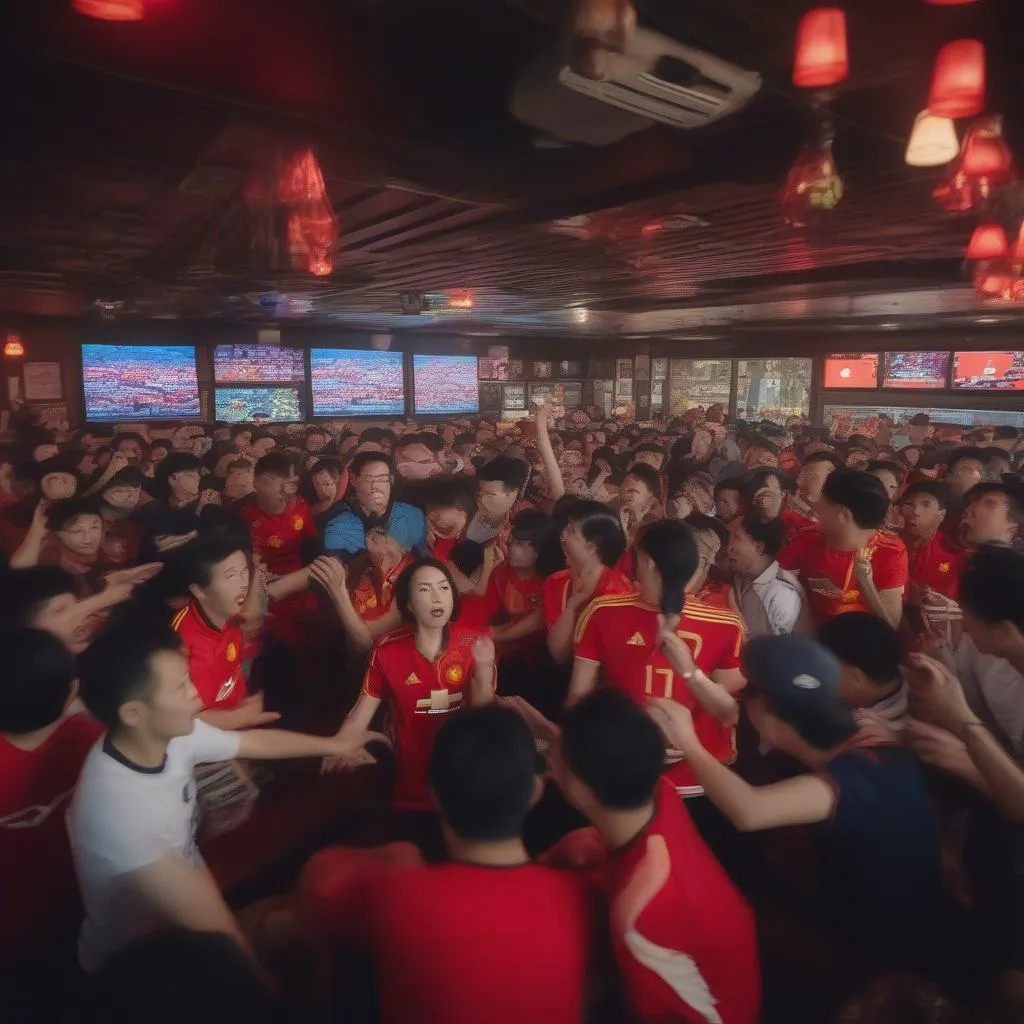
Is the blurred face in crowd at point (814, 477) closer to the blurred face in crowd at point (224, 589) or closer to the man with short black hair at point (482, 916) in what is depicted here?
the blurred face in crowd at point (224, 589)

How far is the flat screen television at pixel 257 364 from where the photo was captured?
12.2 m

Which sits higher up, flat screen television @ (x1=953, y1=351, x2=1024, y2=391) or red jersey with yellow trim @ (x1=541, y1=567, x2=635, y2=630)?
flat screen television @ (x1=953, y1=351, x2=1024, y2=391)

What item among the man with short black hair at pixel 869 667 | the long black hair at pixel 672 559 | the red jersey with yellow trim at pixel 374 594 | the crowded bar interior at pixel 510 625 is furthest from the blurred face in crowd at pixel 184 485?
the man with short black hair at pixel 869 667

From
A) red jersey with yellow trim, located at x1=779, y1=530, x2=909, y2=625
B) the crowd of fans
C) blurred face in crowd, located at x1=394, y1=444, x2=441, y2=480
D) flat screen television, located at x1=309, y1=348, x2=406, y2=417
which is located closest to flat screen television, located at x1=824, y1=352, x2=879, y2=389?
flat screen television, located at x1=309, y1=348, x2=406, y2=417

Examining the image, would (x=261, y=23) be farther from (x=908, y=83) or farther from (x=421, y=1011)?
(x=421, y=1011)

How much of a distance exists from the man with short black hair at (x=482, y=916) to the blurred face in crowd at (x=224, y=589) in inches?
55.4

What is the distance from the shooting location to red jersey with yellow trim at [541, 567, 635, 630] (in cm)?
300

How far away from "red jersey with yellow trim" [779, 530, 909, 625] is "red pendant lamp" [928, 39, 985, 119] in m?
1.89

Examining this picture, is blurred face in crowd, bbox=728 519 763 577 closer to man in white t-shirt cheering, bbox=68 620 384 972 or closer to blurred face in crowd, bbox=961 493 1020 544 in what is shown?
blurred face in crowd, bbox=961 493 1020 544

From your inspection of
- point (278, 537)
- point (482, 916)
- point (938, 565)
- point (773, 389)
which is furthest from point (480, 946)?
point (773, 389)

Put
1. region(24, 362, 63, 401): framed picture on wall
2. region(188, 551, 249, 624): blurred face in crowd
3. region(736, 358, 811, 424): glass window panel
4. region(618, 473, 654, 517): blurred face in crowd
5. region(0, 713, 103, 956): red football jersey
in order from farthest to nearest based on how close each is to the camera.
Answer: region(736, 358, 811, 424): glass window panel, region(24, 362, 63, 401): framed picture on wall, region(618, 473, 654, 517): blurred face in crowd, region(188, 551, 249, 624): blurred face in crowd, region(0, 713, 103, 956): red football jersey

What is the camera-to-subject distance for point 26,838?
1765 millimetres

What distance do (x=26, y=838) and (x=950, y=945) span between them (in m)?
2.46

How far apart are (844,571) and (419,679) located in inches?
86.7
